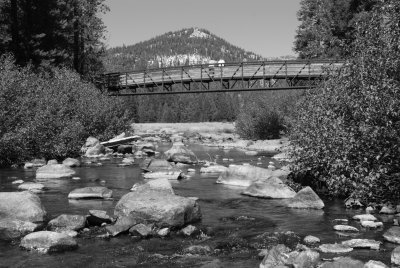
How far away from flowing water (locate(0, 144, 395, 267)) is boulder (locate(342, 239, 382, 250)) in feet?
0.50

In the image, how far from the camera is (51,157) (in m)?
27.4

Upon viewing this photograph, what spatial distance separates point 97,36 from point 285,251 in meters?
45.5

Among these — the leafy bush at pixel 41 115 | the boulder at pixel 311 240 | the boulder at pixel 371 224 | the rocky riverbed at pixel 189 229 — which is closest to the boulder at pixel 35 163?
the leafy bush at pixel 41 115

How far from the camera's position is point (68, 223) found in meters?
11.7

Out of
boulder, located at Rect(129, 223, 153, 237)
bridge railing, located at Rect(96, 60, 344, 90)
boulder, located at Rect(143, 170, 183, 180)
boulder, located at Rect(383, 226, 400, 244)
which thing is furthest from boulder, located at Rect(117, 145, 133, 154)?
boulder, located at Rect(383, 226, 400, 244)

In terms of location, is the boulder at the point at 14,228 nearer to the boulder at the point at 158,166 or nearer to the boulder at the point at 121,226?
the boulder at the point at 121,226

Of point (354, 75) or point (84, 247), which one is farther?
point (354, 75)

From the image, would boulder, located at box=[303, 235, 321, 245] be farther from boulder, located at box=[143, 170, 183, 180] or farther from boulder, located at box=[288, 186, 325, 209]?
boulder, located at box=[143, 170, 183, 180]

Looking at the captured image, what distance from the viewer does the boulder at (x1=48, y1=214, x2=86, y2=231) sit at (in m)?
11.6

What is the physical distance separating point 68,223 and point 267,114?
37527mm

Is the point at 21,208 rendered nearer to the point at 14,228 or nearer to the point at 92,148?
the point at 14,228

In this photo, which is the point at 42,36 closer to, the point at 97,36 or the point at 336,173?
the point at 97,36

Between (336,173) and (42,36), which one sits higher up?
(42,36)

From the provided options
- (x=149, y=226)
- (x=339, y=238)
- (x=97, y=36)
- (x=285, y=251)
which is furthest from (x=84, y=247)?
(x=97, y=36)
